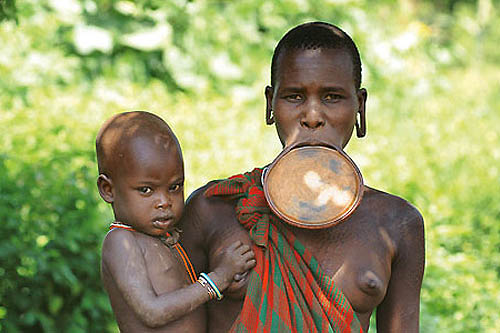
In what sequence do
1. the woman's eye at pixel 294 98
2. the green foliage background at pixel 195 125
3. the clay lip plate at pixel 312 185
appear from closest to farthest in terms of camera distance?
1. the clay lip plate at pixel 312 185
2. the woman's eye at pixel 294 98
3. the green foliage background at pixel 195 125

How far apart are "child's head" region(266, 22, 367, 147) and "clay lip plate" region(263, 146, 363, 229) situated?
54mm

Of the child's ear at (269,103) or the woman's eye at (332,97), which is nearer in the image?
the woman's eye at (332,97)

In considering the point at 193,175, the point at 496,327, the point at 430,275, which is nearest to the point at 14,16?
the point at 193,175

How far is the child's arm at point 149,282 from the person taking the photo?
1826mm

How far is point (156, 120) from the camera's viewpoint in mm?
1995

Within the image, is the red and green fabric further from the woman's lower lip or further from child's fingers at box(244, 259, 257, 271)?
the woman's lower lip

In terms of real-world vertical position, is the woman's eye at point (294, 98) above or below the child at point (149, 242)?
above

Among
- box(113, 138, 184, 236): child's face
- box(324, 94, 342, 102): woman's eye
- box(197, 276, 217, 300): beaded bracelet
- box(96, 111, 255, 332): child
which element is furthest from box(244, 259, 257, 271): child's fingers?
box(324, 94, 342, 102): woman's eye

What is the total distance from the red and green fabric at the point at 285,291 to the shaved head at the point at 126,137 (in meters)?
0.32

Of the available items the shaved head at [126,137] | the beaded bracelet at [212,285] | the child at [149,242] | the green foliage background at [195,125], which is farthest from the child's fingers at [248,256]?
the green foliage background at [195,125]

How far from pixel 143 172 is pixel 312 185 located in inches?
17.8

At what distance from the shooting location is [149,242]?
6.37ft

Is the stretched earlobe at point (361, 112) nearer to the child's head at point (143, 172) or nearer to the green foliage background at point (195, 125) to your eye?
the child's head at point (143, 172)

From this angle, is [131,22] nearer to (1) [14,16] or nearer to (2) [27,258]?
(2) [27,258]
